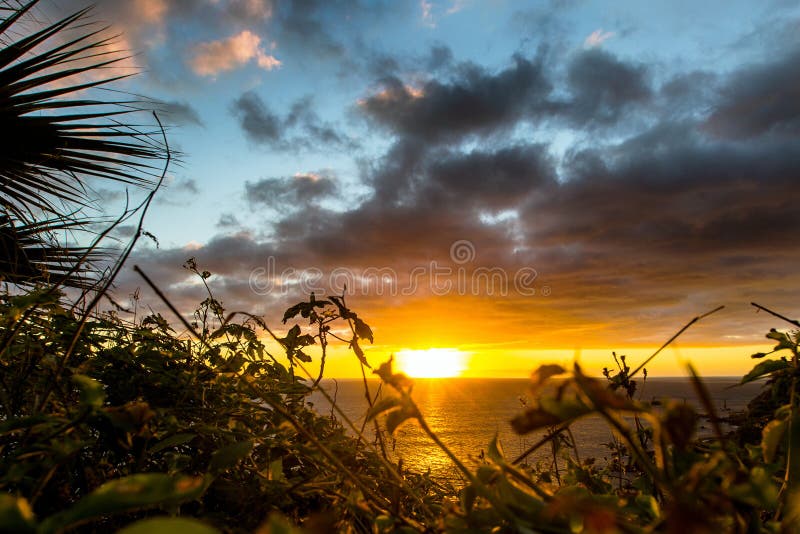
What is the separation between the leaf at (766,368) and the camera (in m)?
1.04

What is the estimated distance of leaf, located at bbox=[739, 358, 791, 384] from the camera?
1.04 meters

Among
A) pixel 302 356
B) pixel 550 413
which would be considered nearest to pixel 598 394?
pixel 550 413

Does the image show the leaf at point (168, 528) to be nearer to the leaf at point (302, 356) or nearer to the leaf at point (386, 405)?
the leaf at point (386, 405)

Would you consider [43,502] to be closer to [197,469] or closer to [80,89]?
[197,469]

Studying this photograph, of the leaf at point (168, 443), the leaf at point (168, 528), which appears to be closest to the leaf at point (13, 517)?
the leaf at point (168, 528)

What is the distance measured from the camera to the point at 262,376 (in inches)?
73.6

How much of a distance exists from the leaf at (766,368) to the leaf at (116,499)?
3.71 ft

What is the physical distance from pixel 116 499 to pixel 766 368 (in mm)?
1237

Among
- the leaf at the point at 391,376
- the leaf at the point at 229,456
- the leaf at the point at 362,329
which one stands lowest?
the leaf at the point at 229,456

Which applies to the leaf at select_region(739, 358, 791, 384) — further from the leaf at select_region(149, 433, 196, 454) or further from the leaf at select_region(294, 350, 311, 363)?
the leaf at select_region(294, 350, 311, 363)

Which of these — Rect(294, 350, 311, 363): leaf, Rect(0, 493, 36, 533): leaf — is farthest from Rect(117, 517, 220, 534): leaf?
Rect(294, 350, 311, 363): leaf

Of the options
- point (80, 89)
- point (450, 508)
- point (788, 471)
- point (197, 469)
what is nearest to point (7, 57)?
point (80, 89)

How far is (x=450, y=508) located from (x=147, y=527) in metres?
0.46

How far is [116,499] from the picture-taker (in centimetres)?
41
